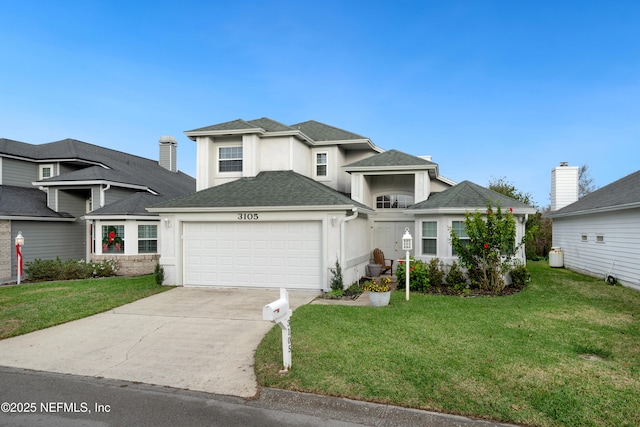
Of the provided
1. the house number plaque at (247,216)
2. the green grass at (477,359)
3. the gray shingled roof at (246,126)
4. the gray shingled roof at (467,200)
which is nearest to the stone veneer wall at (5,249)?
the gray shingled roof at (246,126)

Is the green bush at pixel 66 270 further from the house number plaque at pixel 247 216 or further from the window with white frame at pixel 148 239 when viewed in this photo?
the house number plaque at pixel 247 216

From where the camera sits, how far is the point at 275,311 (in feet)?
16.1

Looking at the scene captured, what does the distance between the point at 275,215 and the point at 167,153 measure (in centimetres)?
1959

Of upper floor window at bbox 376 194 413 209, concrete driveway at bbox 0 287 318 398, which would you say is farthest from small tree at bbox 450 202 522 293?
concrete driveway at bbox 0 287 318 398

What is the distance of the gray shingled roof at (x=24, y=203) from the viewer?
55.2 feet

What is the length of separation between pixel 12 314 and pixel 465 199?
13752 millimetres

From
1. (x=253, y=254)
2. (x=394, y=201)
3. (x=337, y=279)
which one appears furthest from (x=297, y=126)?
(x=337, y=279)

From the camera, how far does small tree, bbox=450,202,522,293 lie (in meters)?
11.4

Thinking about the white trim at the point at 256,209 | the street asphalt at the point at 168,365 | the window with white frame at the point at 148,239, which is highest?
the white trim at the point at 256,209

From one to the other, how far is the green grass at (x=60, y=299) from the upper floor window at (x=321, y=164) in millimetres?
8734

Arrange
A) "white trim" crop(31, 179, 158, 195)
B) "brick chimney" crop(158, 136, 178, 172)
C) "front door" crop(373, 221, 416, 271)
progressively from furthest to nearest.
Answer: "brick chimney" crop(158, 136, 178, 172), "white trim" crop(31, 179, 158, 195), "front door" crop(373, 221, 416, 271)

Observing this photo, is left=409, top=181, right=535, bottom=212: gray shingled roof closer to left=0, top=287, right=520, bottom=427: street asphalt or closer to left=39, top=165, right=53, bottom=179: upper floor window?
left=0, top=287, right=520, bottom=427: street asphalt

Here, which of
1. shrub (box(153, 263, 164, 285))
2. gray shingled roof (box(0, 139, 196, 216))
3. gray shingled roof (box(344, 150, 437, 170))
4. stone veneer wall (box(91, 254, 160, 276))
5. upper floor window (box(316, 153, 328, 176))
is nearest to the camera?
shrub (box(153, 263, 164, 285))

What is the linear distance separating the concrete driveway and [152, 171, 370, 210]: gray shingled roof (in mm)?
3576
